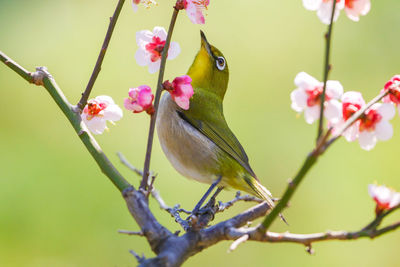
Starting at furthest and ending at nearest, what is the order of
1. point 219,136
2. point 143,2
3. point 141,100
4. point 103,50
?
1. point 219,136
2. point 143,2
3. point 103,50
4. point 141,100

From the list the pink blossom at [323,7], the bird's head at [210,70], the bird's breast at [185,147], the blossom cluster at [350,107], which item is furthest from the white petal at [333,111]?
the bird's head at [210,70]

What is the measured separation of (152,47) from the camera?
2.26 m

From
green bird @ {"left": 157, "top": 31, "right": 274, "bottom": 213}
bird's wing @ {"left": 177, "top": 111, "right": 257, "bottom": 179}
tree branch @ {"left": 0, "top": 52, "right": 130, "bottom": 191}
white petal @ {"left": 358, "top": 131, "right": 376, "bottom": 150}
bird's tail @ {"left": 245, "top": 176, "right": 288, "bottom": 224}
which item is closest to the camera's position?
tree branch @ {"left": 0, "top": 52, "right": 130, "bottom": 191}

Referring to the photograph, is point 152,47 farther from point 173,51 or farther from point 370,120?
point 370,120

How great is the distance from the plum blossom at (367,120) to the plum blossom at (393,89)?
26 millimetres

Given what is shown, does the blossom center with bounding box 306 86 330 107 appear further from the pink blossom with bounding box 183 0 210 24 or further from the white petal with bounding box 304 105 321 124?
the pink blossom with bounding box 183 0 210 24

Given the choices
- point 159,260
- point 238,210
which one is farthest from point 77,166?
point 159,260

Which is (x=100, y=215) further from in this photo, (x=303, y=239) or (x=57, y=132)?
(x=303, y=239)

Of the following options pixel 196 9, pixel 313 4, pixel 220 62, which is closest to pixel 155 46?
pixel 196 9

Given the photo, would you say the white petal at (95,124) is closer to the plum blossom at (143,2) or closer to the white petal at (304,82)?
the plum blossom at (143,2)

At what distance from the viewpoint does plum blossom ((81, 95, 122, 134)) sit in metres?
2.31

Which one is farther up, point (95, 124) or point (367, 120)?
point (367, 120)

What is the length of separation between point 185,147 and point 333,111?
4.16 ft

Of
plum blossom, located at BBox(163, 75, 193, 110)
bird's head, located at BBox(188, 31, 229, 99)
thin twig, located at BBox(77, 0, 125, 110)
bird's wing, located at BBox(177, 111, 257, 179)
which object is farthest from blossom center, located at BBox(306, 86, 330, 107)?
bird's head, located at BBox(188, 31, 229, 99)
